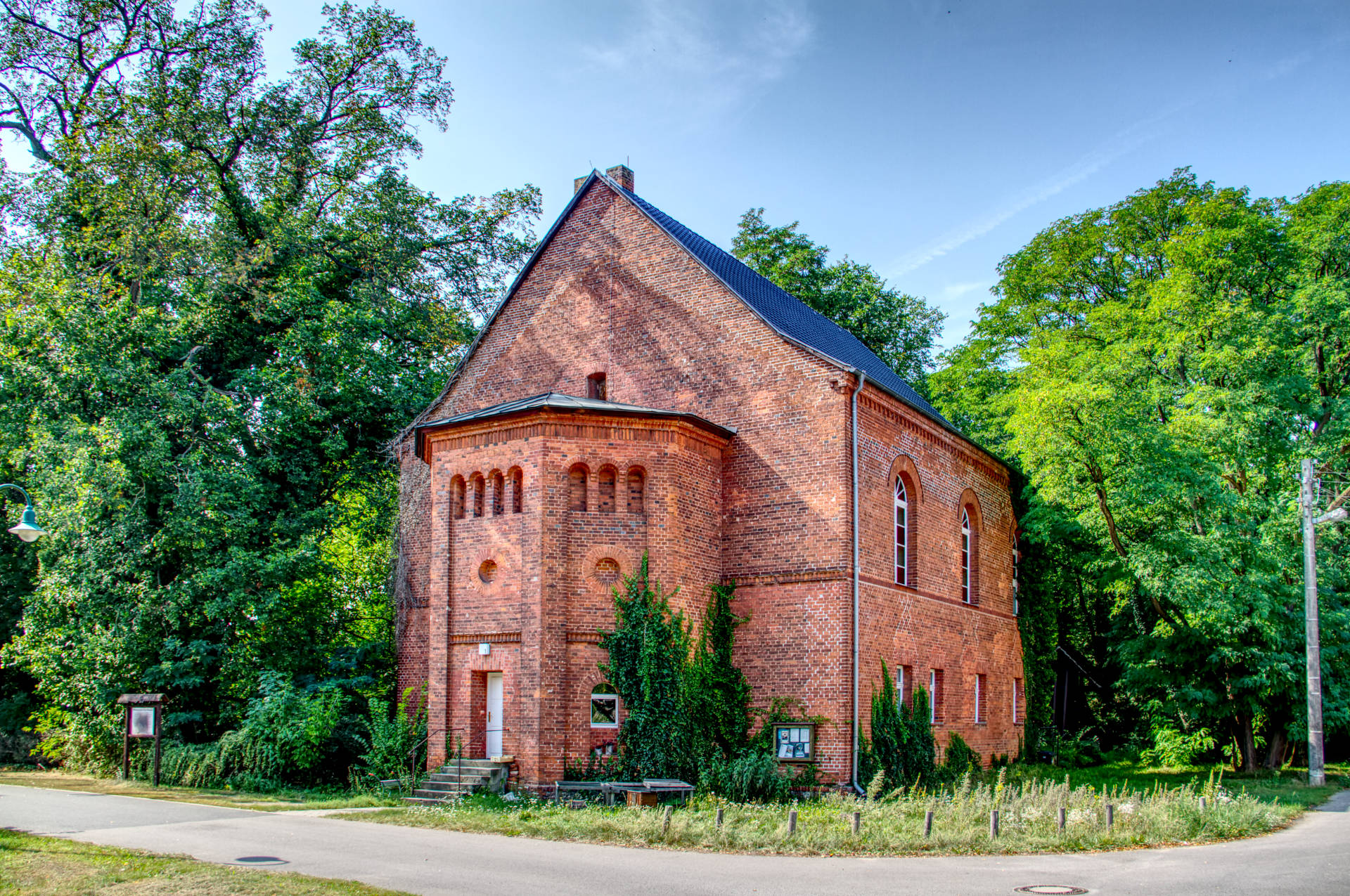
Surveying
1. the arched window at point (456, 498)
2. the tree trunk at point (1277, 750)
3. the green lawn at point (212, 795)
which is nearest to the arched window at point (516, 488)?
the arched window at point (456, 498)

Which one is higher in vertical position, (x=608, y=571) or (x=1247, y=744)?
(x=608, y=571)

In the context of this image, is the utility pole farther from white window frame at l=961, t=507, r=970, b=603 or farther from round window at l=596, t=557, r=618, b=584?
round window at l=596, t=557, r=618, b=584

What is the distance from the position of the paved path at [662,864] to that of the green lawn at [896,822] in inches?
16.2

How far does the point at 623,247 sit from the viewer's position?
2278 cm

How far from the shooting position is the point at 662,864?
39.0 ft

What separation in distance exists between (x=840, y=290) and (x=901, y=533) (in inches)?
718

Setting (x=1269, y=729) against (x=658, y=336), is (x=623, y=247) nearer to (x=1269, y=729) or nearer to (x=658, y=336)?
(x=658, y=336)

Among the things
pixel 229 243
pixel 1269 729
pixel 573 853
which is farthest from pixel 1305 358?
pixel 229 243

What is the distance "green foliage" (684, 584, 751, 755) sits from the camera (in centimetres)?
1856

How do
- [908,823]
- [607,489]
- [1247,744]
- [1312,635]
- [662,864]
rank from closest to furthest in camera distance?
[662,864], [908,823], [607,489], [1312,635], [1247,744]

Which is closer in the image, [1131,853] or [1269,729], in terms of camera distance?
[1131,853]

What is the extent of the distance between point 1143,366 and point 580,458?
1491 centimetres

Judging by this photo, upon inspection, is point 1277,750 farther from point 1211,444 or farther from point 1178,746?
point 1211,444

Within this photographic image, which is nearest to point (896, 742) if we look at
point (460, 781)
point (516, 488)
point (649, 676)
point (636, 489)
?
point (649, 676)
